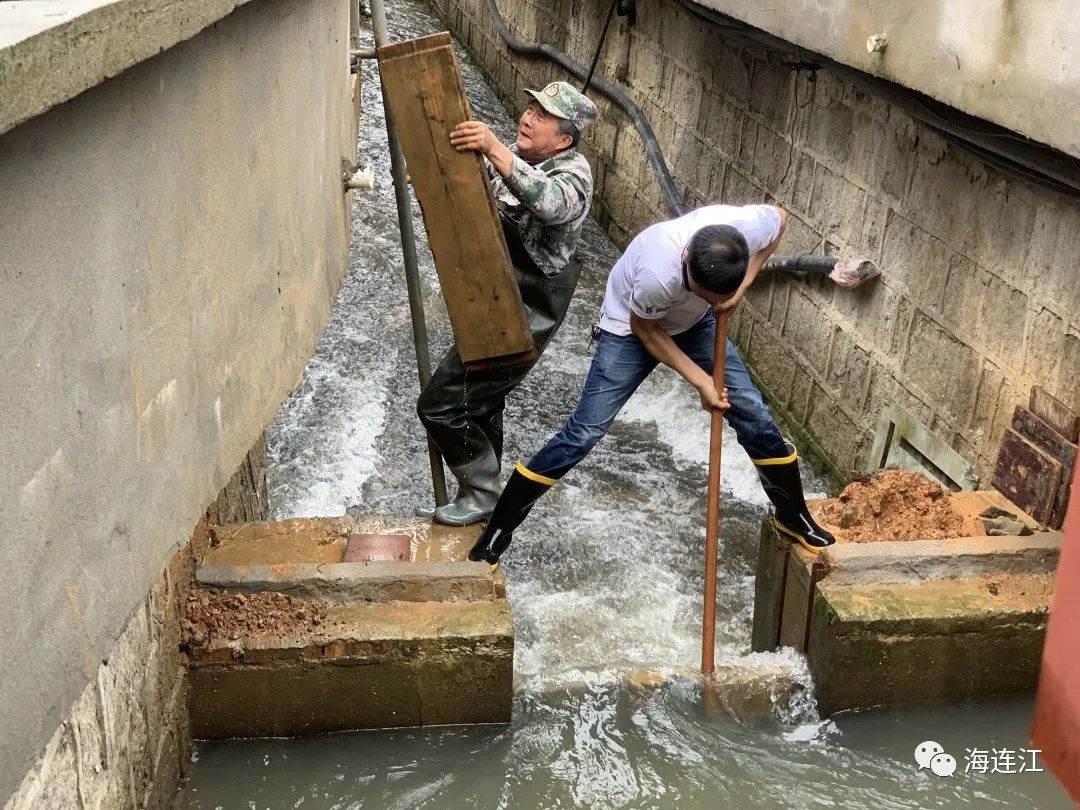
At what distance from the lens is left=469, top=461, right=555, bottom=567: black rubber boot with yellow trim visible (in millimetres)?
4578

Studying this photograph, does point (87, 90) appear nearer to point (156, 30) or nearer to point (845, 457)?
point (156, 30)

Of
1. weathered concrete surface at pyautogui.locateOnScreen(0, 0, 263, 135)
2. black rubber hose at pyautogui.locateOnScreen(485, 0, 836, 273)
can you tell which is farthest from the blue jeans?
black rubber hose at pyautogui.locateOnScreen(485, 0, 836, 273)

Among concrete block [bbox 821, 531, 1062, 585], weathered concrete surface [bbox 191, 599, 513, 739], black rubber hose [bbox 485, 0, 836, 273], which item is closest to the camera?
weathered concrete surface [bbox 191, 599, 513, 739]

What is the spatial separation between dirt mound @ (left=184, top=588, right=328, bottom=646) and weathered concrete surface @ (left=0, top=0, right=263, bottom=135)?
7.38ft

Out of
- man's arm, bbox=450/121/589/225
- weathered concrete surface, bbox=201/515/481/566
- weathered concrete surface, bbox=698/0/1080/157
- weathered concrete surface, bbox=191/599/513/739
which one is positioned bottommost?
weathered concrete surface, bbox=191/599/513/739

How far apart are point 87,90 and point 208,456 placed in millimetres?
1382

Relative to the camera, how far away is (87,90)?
2.38 metres

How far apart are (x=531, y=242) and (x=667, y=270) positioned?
1.78ft

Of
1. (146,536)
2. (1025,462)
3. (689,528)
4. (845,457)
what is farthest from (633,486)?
(146,536)

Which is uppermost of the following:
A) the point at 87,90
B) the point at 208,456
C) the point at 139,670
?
the point at 87,90

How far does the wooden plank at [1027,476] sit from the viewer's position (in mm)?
4859

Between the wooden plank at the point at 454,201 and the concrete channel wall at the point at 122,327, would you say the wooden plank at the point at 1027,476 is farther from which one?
the concrete channel wall at the point at 122,327

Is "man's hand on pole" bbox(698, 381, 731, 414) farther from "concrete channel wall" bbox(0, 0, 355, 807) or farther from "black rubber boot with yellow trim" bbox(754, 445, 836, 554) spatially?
"concrete channel wall" bbox(0, 0, 355, 807)

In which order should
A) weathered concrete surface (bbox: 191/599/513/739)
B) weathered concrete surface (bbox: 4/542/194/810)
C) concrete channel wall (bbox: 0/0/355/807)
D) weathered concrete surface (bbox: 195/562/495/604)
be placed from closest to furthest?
concrete channel wall (bbox: 0/0/355/807)
weathered concrete surface (bbox: 4/542/194/810)
weathered concrete surface (bbox: 191/599/513/739)
weathered concrete surface (bbox: 195/562/495/604)
